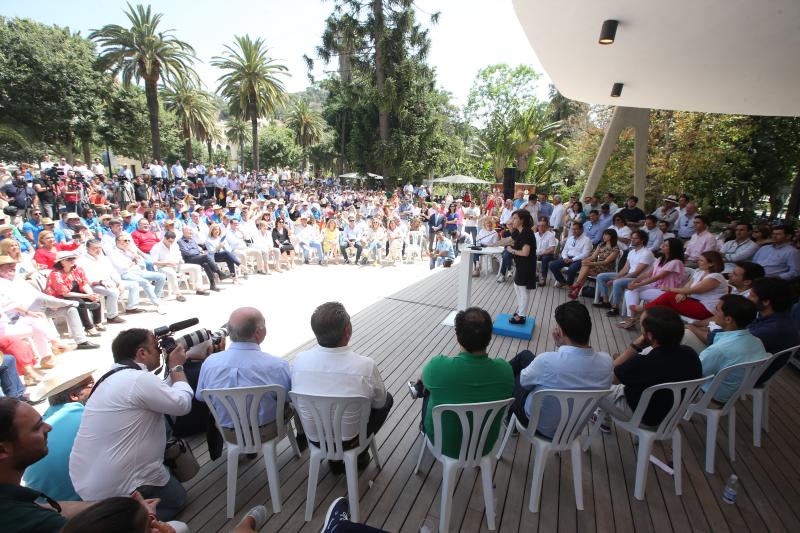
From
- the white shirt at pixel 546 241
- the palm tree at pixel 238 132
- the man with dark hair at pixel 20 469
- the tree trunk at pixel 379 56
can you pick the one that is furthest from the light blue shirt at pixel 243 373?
the palm tree at pixel 238 132

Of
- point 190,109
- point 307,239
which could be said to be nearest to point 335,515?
point 307,239

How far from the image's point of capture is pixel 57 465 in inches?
72.2

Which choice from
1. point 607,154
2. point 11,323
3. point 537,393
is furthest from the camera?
point 607,154

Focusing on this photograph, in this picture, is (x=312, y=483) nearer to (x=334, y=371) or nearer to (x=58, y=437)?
(x=334, y=371)

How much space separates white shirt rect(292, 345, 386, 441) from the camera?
201 cm

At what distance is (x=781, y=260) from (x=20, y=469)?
23.4ft

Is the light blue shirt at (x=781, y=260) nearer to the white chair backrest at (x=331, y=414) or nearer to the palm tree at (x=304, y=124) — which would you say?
the white chair backrest at (x=331, y=414)

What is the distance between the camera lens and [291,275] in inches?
313

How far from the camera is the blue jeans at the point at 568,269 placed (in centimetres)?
635

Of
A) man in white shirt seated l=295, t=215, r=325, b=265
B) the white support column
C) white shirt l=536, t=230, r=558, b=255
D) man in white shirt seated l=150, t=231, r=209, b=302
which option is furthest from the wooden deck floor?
the white support column

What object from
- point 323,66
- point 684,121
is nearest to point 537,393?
point 684,121

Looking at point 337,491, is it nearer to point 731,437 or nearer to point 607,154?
point 731,437

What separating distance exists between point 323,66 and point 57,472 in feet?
71.0

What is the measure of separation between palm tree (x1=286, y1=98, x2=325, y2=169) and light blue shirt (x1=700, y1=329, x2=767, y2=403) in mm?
36201
